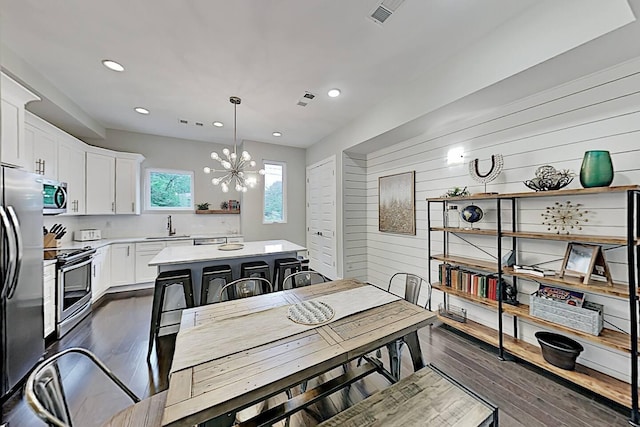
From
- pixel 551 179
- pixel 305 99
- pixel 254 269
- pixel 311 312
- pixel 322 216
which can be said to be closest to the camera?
pixel 311 312

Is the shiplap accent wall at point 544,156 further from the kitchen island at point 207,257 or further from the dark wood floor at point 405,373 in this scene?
the kitchen island at point 207,257

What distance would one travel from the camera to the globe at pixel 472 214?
2.74 metres

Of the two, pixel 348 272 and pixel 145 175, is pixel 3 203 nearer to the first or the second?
pixel 145 175

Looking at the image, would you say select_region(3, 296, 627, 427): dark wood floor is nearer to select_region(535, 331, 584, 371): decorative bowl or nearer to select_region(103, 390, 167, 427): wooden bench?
select_region(535, 331, 584, 371): decorative bowl

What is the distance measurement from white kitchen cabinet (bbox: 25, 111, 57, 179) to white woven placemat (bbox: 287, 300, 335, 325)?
3.66 metres

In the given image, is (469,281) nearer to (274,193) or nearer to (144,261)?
(274,193)

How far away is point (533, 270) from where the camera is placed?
225 centimetres

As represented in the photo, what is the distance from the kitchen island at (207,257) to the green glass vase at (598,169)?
291 cm

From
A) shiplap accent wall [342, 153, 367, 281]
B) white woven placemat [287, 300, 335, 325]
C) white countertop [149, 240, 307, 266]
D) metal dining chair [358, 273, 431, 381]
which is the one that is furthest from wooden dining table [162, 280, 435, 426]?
shiplap accent wall [342, 153, 367, 281]

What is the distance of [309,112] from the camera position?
3.89 meters

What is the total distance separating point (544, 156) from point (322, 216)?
366 centimetres

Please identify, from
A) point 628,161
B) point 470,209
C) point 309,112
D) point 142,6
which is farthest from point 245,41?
point 628,161

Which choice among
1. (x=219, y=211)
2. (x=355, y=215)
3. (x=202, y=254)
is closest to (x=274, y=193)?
(x=219, y=211)

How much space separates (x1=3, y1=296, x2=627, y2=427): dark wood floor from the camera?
176 centimetres
